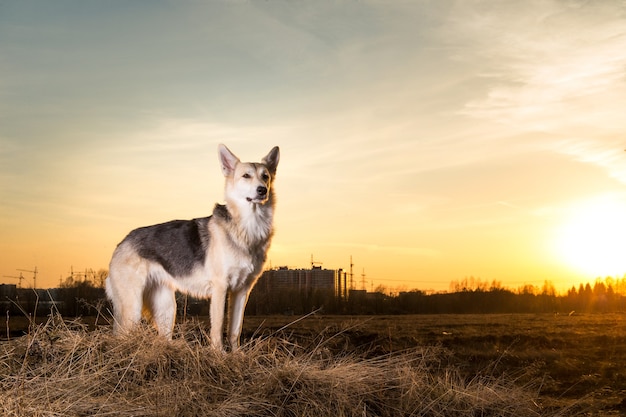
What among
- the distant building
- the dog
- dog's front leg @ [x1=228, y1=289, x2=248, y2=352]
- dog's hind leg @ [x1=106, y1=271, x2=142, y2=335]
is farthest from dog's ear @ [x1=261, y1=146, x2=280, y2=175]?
the distant building

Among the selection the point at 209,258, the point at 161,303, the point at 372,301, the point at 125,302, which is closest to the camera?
the point at 209,258

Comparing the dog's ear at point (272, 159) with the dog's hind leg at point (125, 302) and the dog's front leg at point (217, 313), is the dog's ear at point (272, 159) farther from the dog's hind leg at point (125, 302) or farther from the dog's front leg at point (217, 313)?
the dog's hind leg at point (125, 302)

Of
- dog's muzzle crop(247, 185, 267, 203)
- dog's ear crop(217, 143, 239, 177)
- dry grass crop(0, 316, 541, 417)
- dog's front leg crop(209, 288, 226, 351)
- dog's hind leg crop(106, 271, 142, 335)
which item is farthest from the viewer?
dog's hind leg crop(106, 271, 142, 335)

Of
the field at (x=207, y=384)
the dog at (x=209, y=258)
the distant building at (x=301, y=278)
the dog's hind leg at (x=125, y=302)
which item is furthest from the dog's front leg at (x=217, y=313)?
the distant building at (x=301, y=278)

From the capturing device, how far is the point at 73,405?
5.95 metres

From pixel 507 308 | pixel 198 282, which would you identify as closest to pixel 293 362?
pixel 198 282

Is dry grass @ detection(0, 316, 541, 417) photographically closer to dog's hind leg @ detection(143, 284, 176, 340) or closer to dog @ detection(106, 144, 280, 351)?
dog @ detection(106, 144, 280, 351)

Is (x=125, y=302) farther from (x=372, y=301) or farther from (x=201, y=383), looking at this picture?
(x=372, y=301)

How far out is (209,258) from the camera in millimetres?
8500

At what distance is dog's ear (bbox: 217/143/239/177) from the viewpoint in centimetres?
852

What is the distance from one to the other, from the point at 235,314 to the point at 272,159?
7.02 ft

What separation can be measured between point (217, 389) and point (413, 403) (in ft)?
7.10

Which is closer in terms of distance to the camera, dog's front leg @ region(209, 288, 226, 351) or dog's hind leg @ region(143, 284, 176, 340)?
dog's front leg @ region(209, 288, 226, 351)

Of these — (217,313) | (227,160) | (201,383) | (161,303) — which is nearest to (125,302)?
(161,303)
